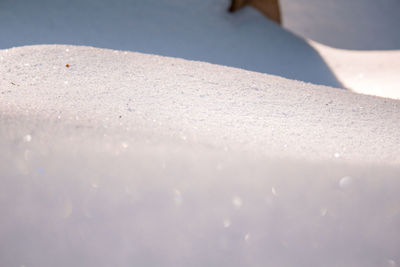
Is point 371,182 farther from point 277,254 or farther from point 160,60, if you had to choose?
point 160,60

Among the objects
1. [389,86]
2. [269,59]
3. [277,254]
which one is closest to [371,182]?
[277,254]

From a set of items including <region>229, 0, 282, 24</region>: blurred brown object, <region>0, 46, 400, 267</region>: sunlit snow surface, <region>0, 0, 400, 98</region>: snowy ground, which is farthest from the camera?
<region>229, 0, 282, 24</region>: blurred brown object

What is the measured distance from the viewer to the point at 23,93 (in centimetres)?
100

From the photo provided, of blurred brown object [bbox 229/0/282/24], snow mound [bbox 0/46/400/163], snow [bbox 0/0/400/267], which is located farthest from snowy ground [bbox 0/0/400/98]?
snow [bbox 0/0/400/267]

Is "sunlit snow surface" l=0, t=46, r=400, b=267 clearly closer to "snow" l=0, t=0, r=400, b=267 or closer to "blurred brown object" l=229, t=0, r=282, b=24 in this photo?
"snow" l=0, t=0, r=400, b=267

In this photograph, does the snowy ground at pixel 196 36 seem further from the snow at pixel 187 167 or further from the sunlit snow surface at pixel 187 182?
the sunlit snow surface at pixel 187 182

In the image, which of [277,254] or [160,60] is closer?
[277,254]

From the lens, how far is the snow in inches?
26.6

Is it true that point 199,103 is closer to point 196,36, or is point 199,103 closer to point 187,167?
point 187,167

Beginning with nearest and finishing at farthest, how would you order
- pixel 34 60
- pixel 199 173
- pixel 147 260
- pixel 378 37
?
pixel 147 260 < pixel 199 173 < pixel 34 60 < pixel 378 37

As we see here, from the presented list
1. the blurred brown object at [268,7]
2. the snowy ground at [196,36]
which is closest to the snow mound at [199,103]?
the snowy ground at [196,36]

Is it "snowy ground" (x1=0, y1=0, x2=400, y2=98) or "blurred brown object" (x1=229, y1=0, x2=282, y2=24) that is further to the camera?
"blurred brown object" (x1=229, y1=0, x2=282, y2=24)

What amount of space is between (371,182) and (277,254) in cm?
26

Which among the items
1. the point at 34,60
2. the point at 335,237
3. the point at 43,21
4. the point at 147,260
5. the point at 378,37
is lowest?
A: the point at 335,237
